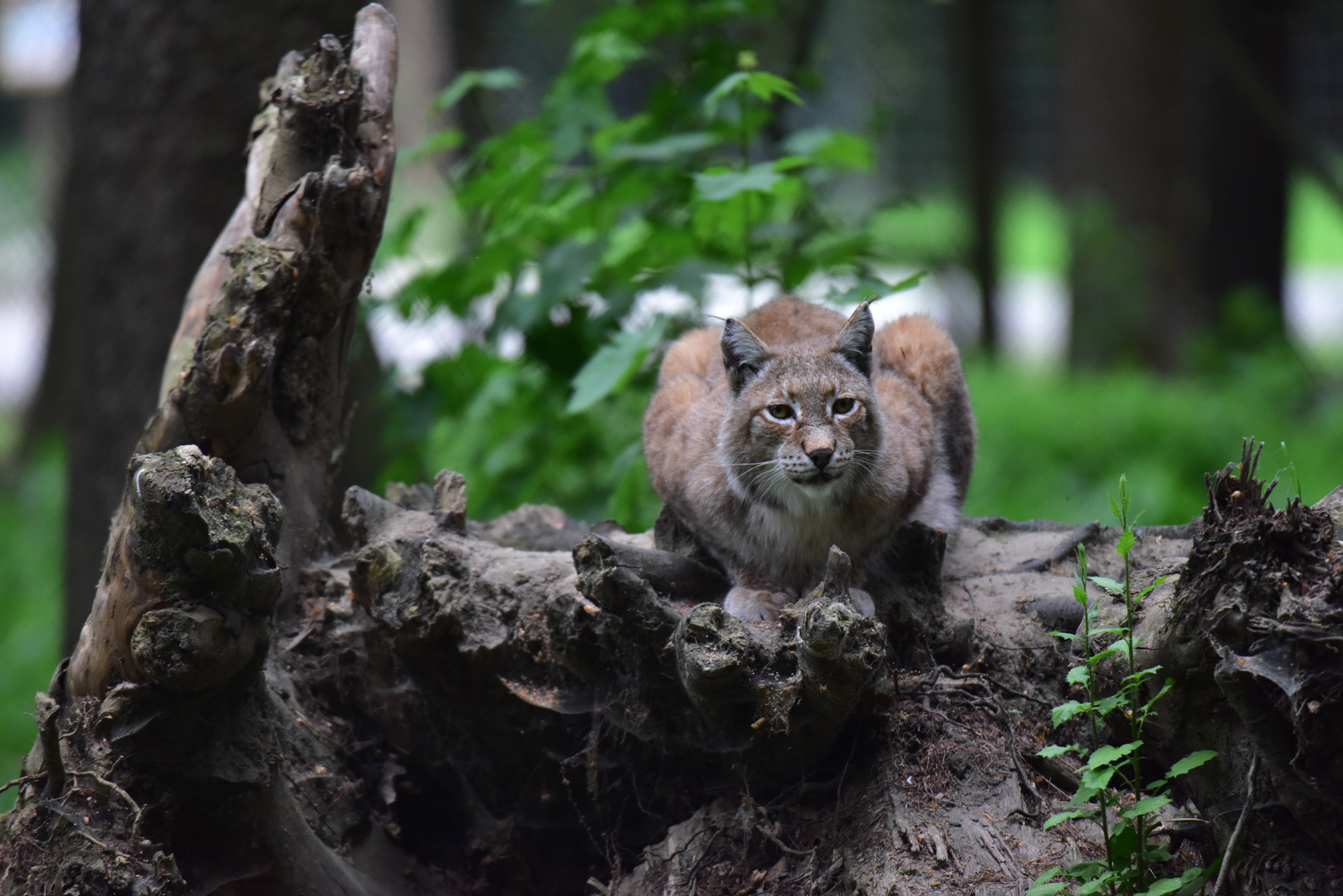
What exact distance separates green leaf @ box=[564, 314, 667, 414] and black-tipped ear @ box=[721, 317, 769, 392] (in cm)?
50

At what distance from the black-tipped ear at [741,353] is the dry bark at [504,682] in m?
0.54

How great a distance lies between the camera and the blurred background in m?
4.57

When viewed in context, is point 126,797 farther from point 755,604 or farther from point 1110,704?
point 1110,704

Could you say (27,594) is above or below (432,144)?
below

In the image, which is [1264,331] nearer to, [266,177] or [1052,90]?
[1052,90]

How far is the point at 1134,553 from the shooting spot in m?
3.28

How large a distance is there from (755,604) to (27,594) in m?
6.56

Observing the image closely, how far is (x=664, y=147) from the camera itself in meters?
4.28

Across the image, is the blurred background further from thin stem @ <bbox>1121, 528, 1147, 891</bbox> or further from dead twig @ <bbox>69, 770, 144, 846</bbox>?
dead twig @ <bbox>69, 770, 144, 846</bbox>

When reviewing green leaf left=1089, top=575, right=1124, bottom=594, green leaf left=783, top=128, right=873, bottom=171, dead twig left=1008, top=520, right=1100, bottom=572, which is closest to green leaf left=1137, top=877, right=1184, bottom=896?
green leaf left=1089, top=575, right=1124, bottom=594

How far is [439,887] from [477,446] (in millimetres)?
2518

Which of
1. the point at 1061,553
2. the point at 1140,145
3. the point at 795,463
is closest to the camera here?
the point at 795,463

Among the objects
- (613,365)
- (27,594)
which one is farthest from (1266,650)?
(27,594)

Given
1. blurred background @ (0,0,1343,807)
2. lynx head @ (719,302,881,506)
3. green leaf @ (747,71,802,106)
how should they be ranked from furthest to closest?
1. blurred background @ (0,0,1343,807)
2. green leaf @ (747,71,802,106)
3. lynx head @ (719,302,881,506)
